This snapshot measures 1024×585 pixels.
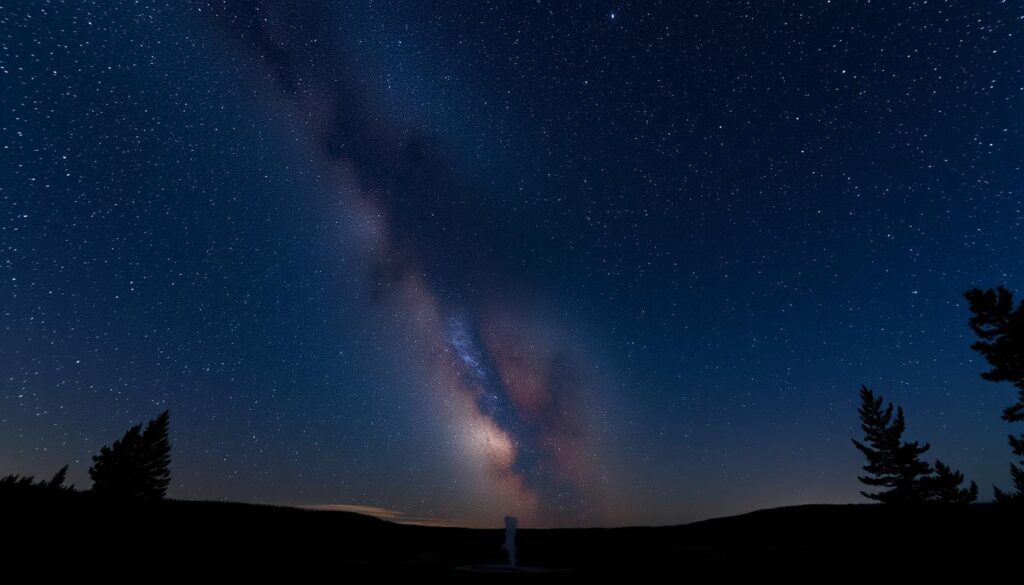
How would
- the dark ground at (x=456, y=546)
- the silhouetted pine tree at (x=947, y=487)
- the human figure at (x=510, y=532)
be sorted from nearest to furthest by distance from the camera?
the dark ground at (x=456, y=546), the human figure at (x=510, y=532), the silhouetted pine tree at (x=947, y=487)

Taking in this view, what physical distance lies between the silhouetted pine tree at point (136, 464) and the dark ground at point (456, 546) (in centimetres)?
2158

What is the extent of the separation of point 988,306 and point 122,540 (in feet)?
106

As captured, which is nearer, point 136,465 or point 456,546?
point 456,546

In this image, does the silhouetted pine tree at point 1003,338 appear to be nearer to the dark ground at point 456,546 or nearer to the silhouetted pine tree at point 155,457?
the dark ground at point 456,546

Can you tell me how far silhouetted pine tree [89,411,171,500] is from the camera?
104ft

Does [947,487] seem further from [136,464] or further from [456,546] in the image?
[136,464]

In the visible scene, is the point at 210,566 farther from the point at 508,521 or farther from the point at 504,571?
the point at 508,521

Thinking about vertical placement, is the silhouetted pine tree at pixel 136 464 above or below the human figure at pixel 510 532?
above

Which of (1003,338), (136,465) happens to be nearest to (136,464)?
(136,465)

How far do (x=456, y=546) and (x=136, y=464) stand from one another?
28737 mm

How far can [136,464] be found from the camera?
3284cm

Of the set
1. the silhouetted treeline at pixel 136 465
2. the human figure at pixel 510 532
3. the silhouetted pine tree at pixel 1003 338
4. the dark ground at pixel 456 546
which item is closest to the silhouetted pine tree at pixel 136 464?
the silhouetted treeline at pixel 136 465

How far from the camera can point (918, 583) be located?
6836 millimetres

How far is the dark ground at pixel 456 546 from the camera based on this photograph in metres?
7.97
